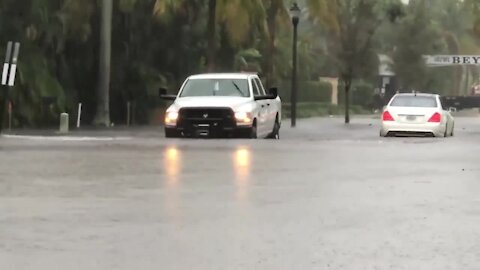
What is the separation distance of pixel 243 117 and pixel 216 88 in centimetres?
160

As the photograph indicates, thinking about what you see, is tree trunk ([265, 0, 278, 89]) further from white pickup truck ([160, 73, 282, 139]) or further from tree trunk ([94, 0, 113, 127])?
white pickup truck ([160, 73, 282, 139])

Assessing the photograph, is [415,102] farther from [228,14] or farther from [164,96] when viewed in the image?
[228,14]

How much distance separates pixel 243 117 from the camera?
949 inches

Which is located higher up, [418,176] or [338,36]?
[338,36]

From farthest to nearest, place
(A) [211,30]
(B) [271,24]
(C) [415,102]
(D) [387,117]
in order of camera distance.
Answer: (B) [271,24] → (A) [211,30] → (C) [415,102] → (D) [387,117]

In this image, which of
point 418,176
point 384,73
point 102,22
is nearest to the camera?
point 418,176

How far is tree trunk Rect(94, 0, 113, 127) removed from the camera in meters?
35.5

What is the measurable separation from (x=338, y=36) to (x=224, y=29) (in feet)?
48.2

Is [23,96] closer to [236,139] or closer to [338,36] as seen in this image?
[236,139]

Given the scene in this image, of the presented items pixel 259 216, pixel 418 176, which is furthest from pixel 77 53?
pixel 259 216

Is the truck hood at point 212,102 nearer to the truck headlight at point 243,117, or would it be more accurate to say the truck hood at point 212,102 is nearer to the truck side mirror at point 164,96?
the truck headlight at point 243,117

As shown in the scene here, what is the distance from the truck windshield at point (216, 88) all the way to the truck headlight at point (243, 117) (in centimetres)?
98

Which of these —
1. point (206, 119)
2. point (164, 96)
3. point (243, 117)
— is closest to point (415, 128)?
point (243, 117)

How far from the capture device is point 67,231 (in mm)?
9844
